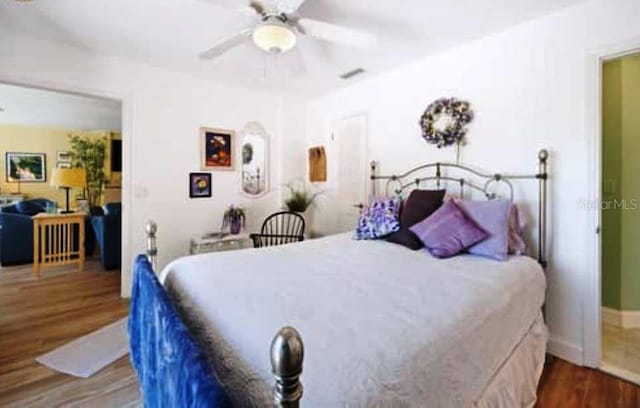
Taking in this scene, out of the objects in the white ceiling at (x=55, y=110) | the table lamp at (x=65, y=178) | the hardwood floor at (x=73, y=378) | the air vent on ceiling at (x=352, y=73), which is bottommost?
the hardwood floor at (x=73, y=378)

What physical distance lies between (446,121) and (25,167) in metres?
8.33

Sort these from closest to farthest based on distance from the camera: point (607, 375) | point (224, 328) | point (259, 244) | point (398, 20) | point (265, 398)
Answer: point (265, 398)
point (224, 328)
point (607, 375)
point (398, 20)
point (259, 244)

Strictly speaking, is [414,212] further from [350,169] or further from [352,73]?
[352,73]

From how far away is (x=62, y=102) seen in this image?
16.3 feet

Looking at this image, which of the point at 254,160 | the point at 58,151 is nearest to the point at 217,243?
the point at 254,160

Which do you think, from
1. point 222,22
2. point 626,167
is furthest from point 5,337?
point 626,167

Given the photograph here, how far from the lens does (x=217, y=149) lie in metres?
3.88

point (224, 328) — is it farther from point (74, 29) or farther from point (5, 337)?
point (74, 29)

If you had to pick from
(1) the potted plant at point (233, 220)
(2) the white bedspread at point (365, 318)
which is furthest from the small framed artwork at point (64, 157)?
(2) the white bedspread at point (365, 318)

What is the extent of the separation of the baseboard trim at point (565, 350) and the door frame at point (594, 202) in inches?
1.3

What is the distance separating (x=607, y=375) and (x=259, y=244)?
306 centimetres

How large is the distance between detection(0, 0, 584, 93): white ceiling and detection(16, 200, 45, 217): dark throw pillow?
3.57 m

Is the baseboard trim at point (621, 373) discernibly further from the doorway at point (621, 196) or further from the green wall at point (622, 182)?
the green wall at point (622, 182)

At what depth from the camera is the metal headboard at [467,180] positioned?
2.30m
